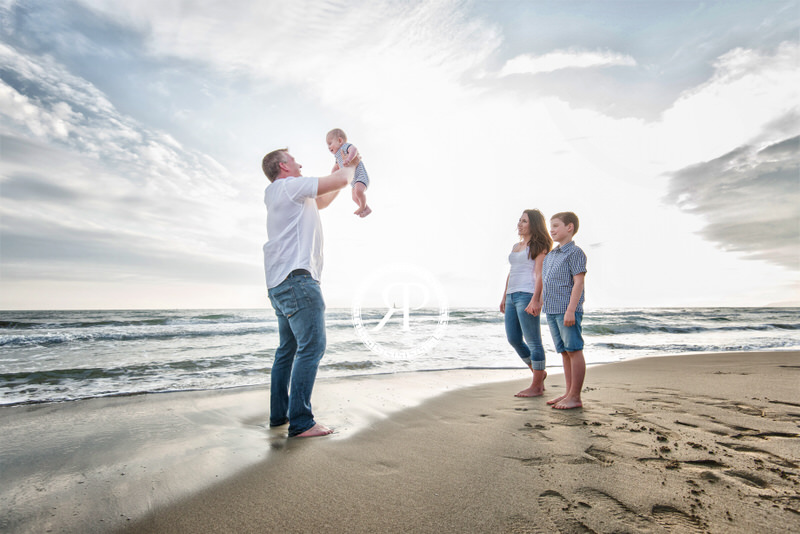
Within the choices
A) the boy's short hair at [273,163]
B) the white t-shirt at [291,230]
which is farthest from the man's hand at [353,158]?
the boy's short hair at [273,163]

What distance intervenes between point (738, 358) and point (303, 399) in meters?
8.72

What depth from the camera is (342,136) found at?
347 cm

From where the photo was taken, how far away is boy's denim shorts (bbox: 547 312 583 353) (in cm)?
350

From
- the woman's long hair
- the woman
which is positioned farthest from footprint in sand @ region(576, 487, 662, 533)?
the woman's long hair

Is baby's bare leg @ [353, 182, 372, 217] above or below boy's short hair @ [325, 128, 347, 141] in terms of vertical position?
below

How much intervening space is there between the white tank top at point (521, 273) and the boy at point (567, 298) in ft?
0.76

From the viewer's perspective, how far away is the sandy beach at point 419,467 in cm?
157

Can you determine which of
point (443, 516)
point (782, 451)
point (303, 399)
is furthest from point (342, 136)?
point (782, 451)

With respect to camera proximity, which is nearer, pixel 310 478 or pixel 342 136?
pixel 310 478

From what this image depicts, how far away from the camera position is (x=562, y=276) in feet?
12.2

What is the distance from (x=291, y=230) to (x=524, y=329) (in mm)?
2632

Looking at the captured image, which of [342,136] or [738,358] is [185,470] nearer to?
[342,136]

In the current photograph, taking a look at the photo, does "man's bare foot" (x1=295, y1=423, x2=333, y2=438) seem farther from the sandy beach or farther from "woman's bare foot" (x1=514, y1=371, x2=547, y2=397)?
"woman's bare foot" (x1=514, y1=371, x2=547, y2=397)

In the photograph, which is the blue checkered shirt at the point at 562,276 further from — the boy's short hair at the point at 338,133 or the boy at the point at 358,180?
Answer: the boy's short hair at the point at 338,133
